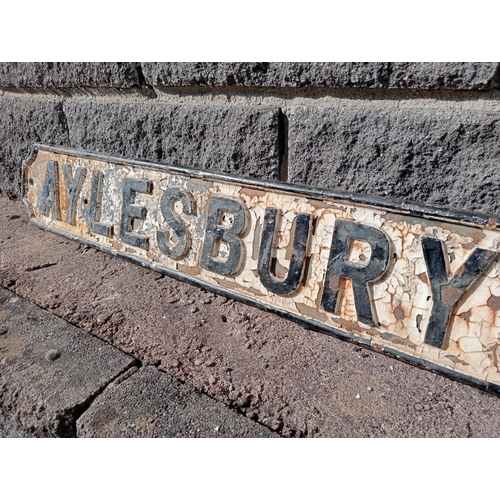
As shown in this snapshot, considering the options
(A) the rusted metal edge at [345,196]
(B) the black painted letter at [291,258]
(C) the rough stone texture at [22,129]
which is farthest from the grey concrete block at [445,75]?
(C) the rough stone texture at [22,129]

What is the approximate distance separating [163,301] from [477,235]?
974mm

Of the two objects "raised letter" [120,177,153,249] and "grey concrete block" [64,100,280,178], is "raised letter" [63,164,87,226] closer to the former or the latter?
"grey concrete block" [64,100,280,178]

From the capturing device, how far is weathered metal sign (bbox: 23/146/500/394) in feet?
3.60

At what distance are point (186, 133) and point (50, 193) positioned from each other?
0.76m

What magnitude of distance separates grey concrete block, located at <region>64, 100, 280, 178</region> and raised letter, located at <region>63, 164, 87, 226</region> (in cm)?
17

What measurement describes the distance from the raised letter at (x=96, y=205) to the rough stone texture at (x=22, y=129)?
1.57ft

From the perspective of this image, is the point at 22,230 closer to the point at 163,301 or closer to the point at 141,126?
the point at 141,126

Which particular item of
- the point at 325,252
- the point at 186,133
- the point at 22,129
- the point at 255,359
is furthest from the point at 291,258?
the point at 22,129

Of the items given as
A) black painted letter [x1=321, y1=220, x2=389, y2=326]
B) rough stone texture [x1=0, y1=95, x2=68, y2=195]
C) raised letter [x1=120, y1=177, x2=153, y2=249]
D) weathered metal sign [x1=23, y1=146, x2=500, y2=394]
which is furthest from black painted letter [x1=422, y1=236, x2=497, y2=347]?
rough stone texture [x1=0, y1=95, x2=68, y2=195]

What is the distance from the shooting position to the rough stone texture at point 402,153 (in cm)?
122

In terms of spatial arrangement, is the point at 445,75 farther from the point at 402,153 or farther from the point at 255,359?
the point at 255,359

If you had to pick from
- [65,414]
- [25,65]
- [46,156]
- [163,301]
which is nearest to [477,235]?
[163,301]

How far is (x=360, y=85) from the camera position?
135 centimetres

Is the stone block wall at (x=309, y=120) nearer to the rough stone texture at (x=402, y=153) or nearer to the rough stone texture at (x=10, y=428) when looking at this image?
the rough stone texture at (x=402, y=153)
